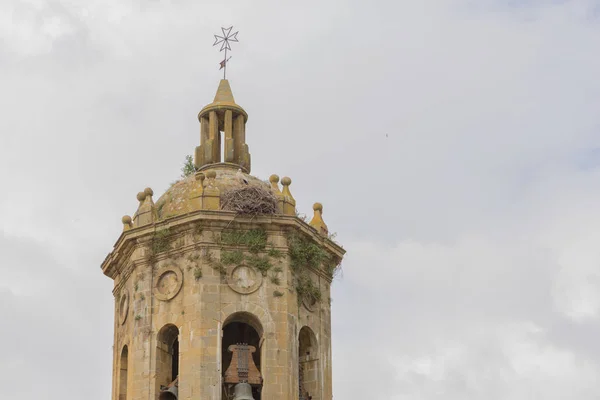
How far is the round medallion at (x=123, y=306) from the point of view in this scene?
2998 centimetres

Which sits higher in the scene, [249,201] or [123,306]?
[249,201]

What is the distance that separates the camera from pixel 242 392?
27.9 metres

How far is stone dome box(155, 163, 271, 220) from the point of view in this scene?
1183 inches

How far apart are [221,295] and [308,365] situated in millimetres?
2455

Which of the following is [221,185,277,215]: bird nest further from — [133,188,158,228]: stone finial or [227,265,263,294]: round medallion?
[133,188,158,228]: stone finial

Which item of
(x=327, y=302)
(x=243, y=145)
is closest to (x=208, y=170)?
(x=243, y=145)

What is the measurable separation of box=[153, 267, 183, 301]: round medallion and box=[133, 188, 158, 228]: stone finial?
1.15 metres

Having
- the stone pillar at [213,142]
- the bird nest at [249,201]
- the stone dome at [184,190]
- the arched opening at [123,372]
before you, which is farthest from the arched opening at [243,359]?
the stone pillar at [213,142]

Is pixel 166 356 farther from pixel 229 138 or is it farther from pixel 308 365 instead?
pixel 229 138

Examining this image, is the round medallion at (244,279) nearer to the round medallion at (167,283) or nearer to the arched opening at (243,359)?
the arched opening at (243,359)

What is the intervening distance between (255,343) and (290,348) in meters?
1.43

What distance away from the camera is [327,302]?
99.8 ft

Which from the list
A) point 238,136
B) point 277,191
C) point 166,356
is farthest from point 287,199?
point 166,356

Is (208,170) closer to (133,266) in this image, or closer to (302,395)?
(133,266)
